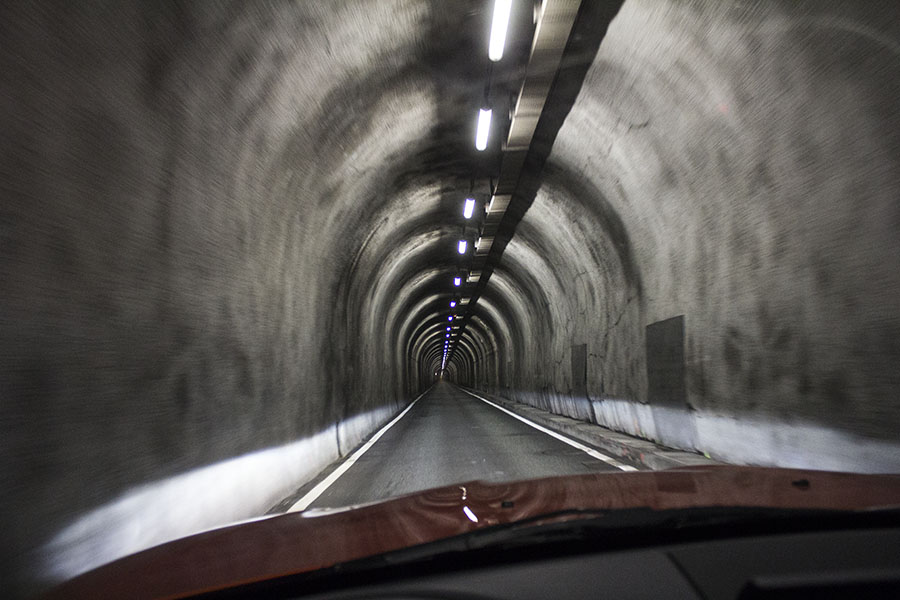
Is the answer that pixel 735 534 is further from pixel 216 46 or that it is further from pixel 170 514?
pixel 216 46

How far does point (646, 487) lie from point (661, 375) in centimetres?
768

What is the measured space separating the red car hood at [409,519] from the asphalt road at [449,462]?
3943 millimetres

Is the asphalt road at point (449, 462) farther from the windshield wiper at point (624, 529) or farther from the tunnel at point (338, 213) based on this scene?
the windshield wiper at point (624, 529)

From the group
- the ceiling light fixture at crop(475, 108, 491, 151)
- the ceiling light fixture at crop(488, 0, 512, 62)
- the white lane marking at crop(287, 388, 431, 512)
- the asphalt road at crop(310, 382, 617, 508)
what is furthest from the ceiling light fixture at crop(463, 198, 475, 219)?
the ceiling light fixture at crop(488, 0, 512, 62)

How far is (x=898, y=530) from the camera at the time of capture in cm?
203

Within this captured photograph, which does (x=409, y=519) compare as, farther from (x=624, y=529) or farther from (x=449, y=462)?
(x=449, y=462)

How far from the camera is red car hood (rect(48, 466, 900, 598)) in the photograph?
200 cm

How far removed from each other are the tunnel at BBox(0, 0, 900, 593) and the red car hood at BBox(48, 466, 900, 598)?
1.48 metres

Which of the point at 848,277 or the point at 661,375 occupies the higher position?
the point at 848,277

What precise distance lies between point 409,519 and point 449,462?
6997 millimetres

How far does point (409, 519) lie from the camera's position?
248 centimetres

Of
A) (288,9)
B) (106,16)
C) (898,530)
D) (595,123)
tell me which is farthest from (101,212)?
(595,123)

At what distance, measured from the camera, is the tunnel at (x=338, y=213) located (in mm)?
3562

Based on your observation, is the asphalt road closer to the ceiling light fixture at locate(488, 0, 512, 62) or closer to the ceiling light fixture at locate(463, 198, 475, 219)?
the ceiling light fixture at locate(488, 0, 512, 62)
